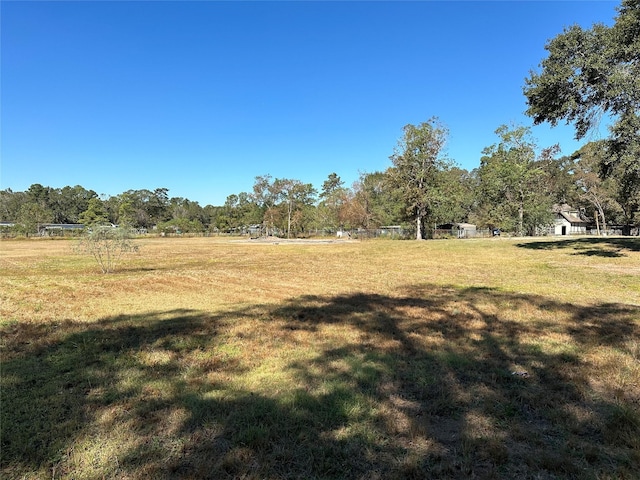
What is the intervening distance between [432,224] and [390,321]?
43.7 metres

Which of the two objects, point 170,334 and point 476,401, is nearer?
point 476,401

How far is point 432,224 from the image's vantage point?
4700cm

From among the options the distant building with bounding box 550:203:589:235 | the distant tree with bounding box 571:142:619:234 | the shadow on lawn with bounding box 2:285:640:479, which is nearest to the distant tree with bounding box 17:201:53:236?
the shadow on lawn with bounding box 2:285:640:479

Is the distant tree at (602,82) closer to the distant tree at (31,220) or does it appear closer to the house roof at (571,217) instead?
the house roof at (571,217)

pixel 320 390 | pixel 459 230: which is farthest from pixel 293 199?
pixel 320 390

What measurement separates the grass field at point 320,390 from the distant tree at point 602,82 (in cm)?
1237

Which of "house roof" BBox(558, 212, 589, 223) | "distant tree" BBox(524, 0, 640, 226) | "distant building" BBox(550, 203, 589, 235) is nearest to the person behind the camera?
"distant tree" BBox(524, 0, 640, 226)

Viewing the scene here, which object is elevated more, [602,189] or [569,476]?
[602,189]

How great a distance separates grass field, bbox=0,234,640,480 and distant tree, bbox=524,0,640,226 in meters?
12.4

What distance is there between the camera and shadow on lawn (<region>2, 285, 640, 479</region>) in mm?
2227

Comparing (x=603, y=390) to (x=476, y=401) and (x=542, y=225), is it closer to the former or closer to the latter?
(x=476, y=401)

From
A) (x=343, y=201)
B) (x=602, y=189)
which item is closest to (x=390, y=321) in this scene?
(x=343, y=201)

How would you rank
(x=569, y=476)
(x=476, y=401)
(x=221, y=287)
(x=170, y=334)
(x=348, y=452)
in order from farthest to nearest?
(x=221, y=287) → (x=170, y=334) → (x=476, y=401) → (x=348, y=452) → (x=569, y=476)

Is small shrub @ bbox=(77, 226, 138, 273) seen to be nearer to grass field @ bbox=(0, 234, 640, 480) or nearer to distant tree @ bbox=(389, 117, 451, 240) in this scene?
grass field @ bbox=(0, 234, 640, 480)
